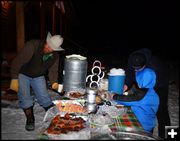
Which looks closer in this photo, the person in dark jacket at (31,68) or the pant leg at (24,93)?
the person in dark jacket at (31,68)

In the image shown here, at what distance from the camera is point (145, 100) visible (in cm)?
353

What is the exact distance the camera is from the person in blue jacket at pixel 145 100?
11.5ft

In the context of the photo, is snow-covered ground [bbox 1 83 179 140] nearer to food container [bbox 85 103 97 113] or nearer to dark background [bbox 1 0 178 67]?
food container [bbox 85 103 97 113]

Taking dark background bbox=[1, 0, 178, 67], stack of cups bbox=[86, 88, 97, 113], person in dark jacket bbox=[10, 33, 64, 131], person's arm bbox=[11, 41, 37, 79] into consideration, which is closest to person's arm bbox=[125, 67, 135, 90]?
person in dark jacket bbox=[10, 33, 64, 131]

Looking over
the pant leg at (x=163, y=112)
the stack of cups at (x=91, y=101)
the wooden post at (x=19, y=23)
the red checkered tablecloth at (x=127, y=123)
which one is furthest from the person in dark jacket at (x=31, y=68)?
the wooden post at (x=19, y=23)

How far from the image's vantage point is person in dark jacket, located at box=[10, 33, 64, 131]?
4.05m

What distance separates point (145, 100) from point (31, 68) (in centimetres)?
190

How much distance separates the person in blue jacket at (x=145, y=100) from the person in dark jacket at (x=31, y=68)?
140cm

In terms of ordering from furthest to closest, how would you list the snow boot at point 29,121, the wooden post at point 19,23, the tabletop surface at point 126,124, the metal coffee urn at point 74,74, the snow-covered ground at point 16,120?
1. the wooden post at point 19,23
2. the metal coffee urn at point 74,74
3. the snow boot at point 29,121
4. the snow-covered ground at point 16,120
5. the tabletop surface at point 126,124

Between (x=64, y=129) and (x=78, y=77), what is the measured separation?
2.70 meters

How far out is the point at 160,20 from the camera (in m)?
50.4

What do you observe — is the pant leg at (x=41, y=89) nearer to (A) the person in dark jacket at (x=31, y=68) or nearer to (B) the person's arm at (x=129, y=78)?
(A) the person in dark jacket at (x=31, y=68)

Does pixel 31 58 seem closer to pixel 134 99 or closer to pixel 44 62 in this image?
pixel 44 62

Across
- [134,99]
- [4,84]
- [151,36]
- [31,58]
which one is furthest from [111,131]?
[151,36]
